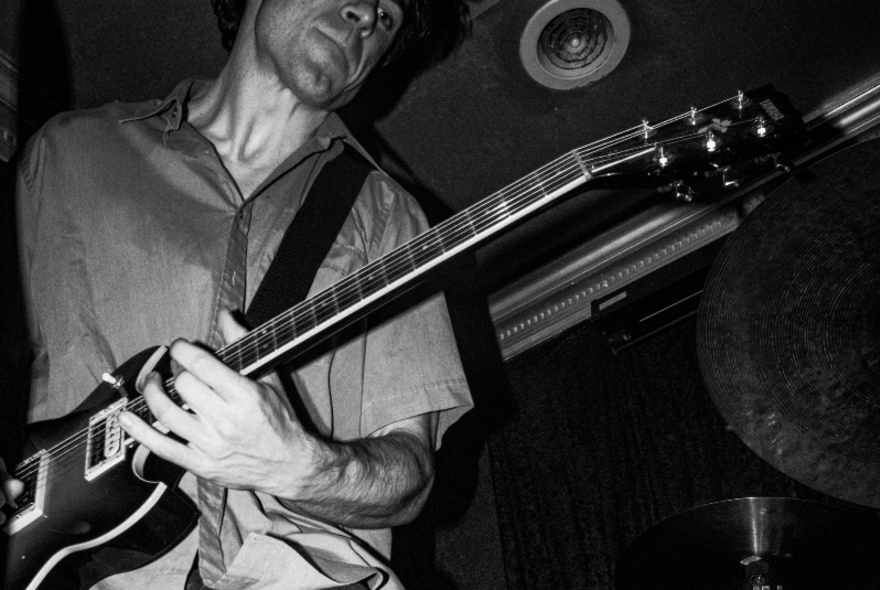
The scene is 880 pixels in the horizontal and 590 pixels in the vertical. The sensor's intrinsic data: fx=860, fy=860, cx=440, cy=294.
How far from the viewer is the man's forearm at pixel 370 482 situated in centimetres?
111

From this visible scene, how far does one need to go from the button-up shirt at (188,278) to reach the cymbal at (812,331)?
0.86 m

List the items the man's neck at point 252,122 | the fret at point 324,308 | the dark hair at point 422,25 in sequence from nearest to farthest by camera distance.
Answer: the fret at point 324,308 < the man's neck at point 252,122 < the dark hair at point 422,25

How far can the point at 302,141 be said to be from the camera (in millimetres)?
1693

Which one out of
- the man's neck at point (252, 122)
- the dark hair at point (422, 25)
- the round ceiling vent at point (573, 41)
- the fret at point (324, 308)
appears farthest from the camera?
the round ceiling vent at point (573, 41)

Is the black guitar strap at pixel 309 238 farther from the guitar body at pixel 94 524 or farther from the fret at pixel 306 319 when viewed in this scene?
the guitar body at pixel 94 524

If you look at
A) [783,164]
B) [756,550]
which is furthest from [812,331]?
[783,164]

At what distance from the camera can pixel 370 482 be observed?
117 centimetres

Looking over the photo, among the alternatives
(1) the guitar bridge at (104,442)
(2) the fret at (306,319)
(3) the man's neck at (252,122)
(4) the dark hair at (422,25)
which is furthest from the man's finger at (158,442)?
(4) the dark hair at (422,25)

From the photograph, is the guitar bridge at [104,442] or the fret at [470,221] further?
the fret at [470,221]

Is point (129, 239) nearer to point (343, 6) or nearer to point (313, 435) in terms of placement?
point (313, 435)

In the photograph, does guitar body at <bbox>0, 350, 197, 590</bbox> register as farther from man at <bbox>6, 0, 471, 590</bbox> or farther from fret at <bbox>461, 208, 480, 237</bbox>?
fret at <bbox>461, 208, 480, 237</bbox>

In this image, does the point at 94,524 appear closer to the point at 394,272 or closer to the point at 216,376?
the point at 216,376

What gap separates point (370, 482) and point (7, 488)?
0.44m

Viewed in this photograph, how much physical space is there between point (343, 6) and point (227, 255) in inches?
24.5
